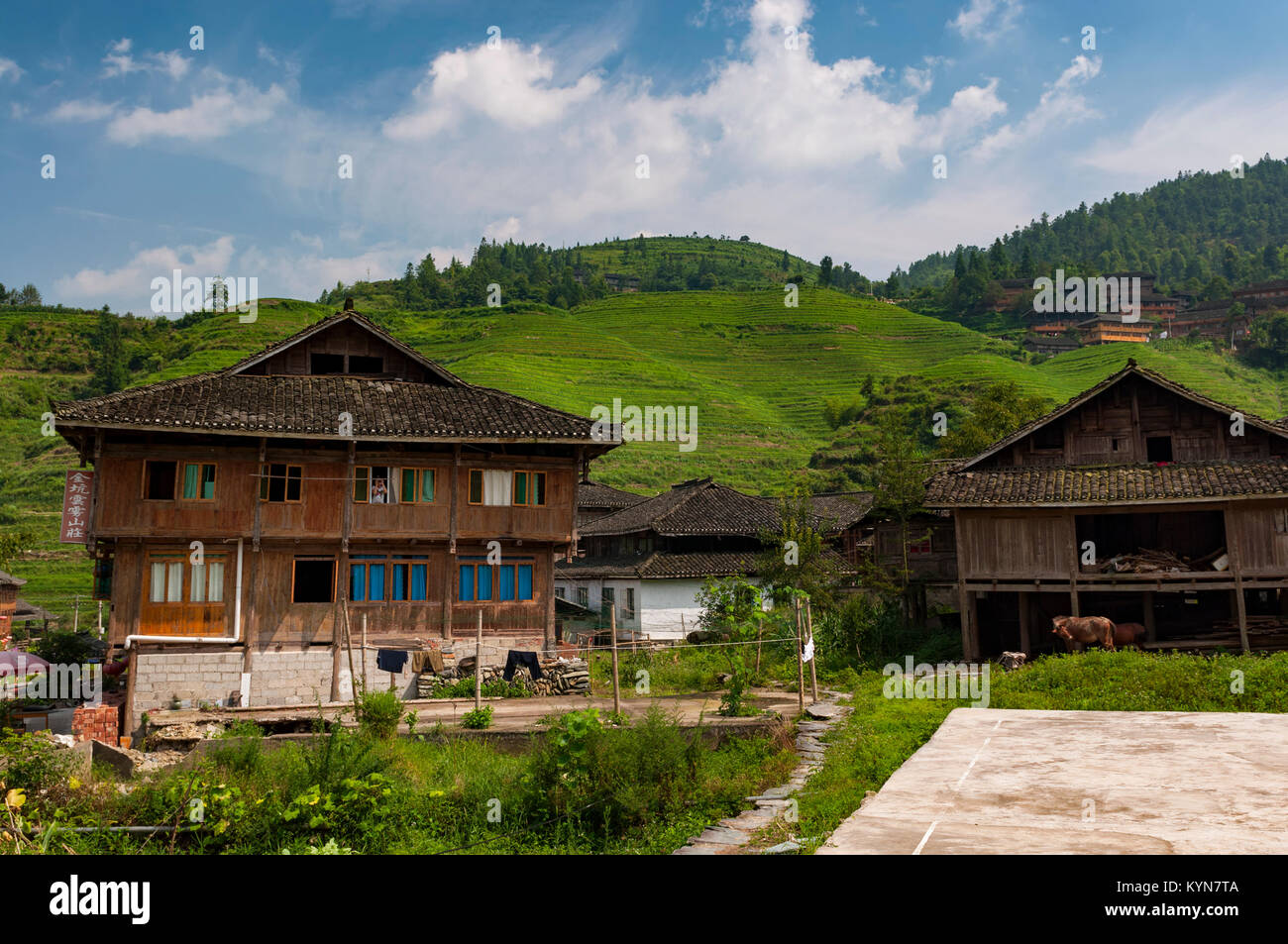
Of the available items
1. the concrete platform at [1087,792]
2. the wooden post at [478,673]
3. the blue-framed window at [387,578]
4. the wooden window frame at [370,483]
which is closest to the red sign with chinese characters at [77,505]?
the wooden window frame at [370,483]

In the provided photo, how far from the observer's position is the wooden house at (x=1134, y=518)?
73.2ft

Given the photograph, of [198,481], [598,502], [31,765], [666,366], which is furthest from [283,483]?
[666,366]

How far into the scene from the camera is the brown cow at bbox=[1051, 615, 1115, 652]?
2216cm

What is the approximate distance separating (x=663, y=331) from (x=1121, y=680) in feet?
395

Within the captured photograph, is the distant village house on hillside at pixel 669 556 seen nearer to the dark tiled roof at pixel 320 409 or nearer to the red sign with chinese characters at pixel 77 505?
the dark tiled roof at pixel 320 409

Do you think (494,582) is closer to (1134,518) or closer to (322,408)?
(322,408)

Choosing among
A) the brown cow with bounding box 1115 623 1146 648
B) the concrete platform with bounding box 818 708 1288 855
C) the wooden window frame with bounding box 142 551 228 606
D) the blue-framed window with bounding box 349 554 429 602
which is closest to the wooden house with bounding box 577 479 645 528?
the blue-framed window with bounding box 349 554 429 602

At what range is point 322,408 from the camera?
24.2 metres

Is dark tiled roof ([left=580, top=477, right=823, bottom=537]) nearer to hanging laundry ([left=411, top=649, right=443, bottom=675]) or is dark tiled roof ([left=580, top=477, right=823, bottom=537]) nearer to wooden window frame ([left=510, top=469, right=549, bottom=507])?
wooden window frame ([left=510, top=469, right=549, bottom=507])

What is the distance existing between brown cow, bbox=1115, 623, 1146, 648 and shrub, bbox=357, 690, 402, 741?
16.6 meters

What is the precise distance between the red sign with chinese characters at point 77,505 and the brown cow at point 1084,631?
2254 centimetres

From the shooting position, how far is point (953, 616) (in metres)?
29.5
